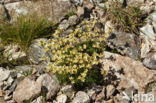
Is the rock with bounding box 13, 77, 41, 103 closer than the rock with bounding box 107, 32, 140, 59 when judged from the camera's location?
Yes

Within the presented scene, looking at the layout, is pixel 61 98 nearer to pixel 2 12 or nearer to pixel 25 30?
pixel 25 30

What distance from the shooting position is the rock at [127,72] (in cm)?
743

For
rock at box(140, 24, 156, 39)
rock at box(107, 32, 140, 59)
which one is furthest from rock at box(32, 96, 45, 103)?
rock at box(140, 24, 156, 39)

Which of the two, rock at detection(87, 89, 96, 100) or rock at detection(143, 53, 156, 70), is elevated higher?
rock at detection(143, 53, 156, 70)

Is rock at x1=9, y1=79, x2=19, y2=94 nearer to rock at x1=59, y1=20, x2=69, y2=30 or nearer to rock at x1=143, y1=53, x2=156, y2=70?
rock at x1=59, y1=20, x2=69, y2=30

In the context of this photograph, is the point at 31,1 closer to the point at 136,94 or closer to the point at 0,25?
the point at 0,25

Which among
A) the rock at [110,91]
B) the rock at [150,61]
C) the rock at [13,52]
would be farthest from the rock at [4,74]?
the rock at [150,61]

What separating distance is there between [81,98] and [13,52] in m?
2.54

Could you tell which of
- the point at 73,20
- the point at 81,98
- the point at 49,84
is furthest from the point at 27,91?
the point at 73,20

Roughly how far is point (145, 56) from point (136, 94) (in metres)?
1.25

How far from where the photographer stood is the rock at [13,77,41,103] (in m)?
7.06

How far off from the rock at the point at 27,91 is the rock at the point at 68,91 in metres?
0.55

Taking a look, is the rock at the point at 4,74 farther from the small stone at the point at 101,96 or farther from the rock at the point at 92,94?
the small stone at the point at 101,96

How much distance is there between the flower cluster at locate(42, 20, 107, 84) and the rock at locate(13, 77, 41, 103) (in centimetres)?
52
